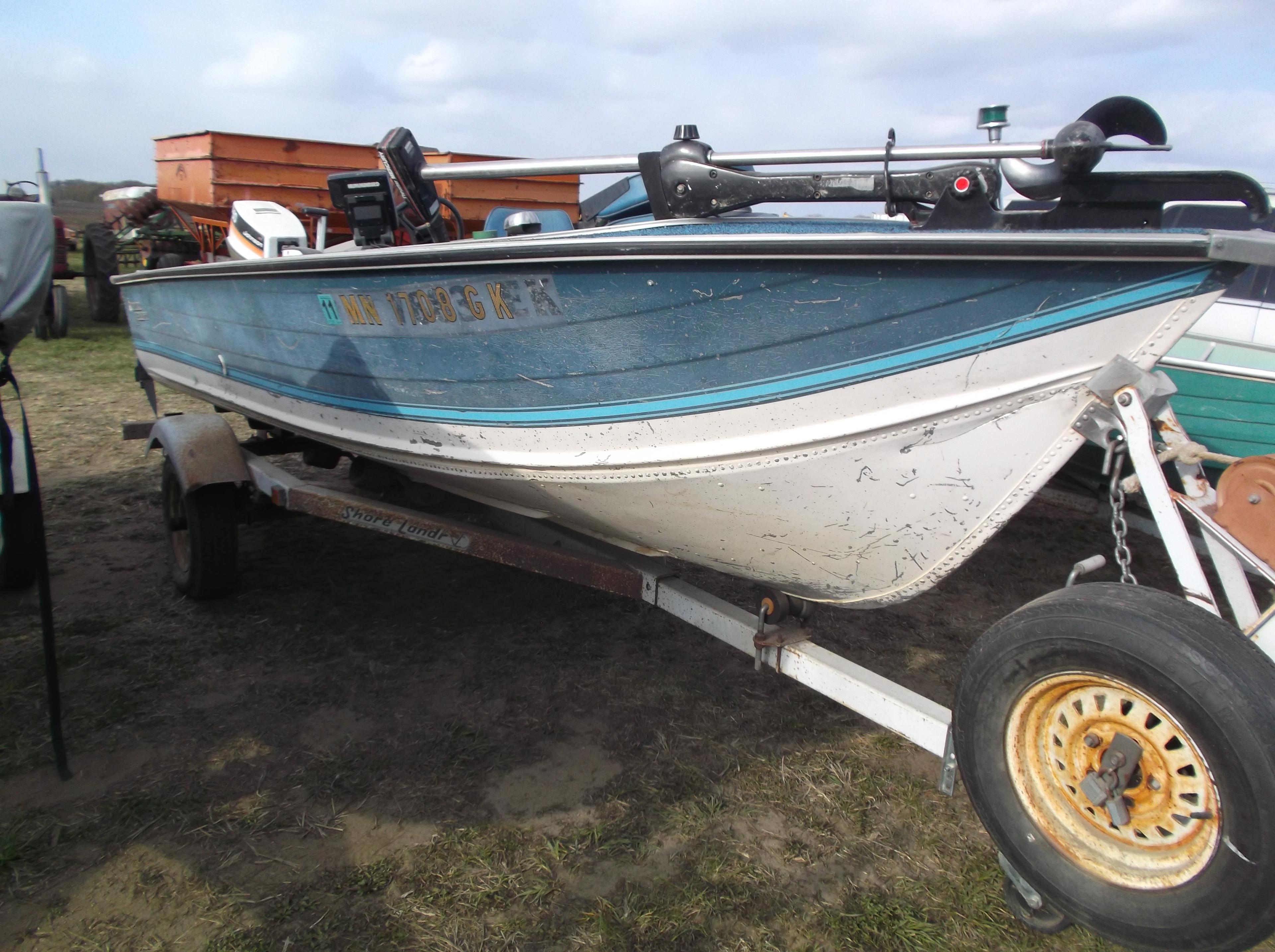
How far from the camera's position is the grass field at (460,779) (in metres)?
1.90

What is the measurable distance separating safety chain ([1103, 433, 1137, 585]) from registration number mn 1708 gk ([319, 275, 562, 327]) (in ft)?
4.24

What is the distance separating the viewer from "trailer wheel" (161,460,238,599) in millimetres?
3270

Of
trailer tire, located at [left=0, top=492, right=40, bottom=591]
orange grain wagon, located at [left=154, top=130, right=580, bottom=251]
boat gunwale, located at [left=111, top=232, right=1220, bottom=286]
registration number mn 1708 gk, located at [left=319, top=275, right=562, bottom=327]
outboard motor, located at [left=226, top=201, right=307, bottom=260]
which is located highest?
orange grain wagon, located at [left=154, top=130, right=580, bottom=251]

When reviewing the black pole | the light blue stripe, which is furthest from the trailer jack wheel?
the black pole

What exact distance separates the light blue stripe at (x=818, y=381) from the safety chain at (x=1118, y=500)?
10.3 inches

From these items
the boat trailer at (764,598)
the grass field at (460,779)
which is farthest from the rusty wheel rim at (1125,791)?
the grass field at (460,779)

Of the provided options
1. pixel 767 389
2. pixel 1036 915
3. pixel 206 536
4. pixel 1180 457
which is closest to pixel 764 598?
pixel 767 389

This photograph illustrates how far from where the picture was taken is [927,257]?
172cm

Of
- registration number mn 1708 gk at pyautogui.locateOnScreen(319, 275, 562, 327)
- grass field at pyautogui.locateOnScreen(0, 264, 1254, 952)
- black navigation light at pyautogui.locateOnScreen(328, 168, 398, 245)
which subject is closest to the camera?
grass field at pyautogui.locateOnScreen(0, 264, 1254, 952)

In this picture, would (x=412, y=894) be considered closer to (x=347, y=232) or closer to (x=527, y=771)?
(x=527, y=771)

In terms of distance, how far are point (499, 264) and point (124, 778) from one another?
5.71ft

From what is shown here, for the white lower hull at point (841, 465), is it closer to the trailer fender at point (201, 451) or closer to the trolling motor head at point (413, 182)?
the trailer fender at point (201, 451)

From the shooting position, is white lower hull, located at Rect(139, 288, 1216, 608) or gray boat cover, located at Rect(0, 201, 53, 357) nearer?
white lower hull, located at Rect(139, 288, 1216, 608)

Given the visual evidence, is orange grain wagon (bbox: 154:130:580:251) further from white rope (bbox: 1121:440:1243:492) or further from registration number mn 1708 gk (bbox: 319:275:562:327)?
white rope (bbox: 1121:440:1243:492)
